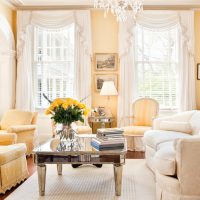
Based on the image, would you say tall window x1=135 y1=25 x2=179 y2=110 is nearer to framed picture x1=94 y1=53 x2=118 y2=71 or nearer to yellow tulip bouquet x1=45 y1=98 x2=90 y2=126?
framed picture x1=94 y1=53 x2=118 y2=71

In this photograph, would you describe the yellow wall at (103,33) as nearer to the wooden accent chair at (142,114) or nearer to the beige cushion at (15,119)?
the wooden accent chair at (142,114)

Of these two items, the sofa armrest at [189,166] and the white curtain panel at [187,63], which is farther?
the white curtain panel at [187,63]

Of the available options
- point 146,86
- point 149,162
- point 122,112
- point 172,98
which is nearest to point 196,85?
point 172,98

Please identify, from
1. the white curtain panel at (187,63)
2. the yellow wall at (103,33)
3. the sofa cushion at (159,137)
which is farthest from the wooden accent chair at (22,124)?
the white curtain panel at (187,63)

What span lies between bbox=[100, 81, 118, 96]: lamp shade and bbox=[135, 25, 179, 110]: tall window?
0.71 metres

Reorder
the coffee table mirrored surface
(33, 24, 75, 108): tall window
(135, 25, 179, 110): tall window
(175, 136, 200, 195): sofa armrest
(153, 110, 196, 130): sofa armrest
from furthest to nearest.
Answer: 1. (33, 24, 75, 108): tall window
2. (135, 25, 179, 110): tall window
3. (153, 110, 196, 130): sofa armrest
4. the coffee table mirrored surface
5. (175, 136, 200, 195): sofa armrest

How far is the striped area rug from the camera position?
13.2ft

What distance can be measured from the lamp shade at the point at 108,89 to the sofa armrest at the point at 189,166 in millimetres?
3973

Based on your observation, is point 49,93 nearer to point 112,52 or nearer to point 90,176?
point 112,52

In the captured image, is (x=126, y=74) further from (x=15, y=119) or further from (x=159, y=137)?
(x=159, y=137)

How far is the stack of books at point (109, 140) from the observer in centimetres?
405

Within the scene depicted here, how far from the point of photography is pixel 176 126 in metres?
5.70

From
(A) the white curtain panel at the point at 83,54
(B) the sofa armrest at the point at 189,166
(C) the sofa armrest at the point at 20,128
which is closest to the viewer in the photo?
(B) the sofa armrest at the point at 189,166

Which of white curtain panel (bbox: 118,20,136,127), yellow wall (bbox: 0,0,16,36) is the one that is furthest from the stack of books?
yellow wall (bbox: 0,0,16,36)
